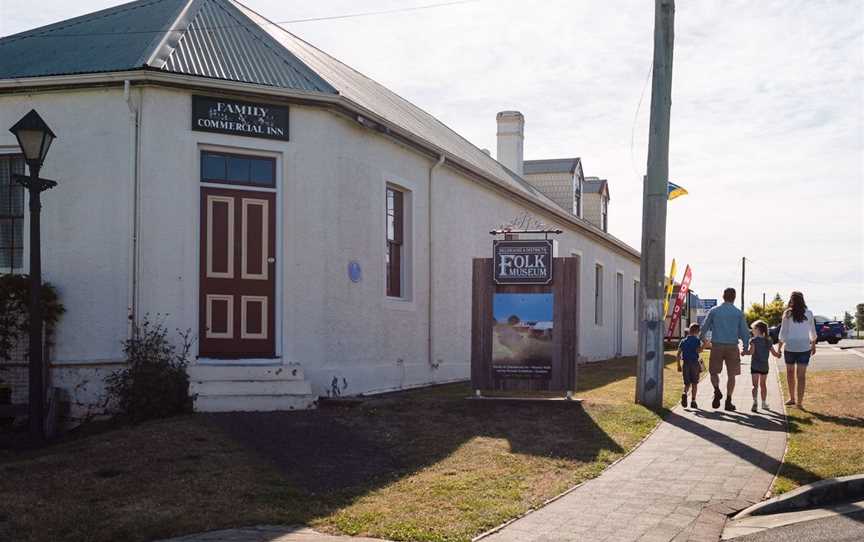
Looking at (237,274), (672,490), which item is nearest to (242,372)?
(237,274)

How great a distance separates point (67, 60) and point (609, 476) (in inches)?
365

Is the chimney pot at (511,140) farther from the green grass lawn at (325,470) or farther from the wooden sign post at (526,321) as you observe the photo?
the green grass lawn at (325,470)

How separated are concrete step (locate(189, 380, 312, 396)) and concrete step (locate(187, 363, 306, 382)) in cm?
14

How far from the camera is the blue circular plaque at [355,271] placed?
13.4 meters

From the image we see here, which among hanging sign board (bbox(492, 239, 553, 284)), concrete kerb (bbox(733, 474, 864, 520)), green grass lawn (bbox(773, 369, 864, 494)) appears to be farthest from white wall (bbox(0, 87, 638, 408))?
concrete kerb (bbox(733, 474, 864, 520))

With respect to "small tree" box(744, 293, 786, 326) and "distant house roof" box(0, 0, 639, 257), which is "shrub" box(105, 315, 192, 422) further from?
"small tree" box(744, 293, 786, 326)

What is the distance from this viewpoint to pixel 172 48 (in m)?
12.7

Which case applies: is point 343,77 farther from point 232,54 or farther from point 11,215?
Answer: point 11,215

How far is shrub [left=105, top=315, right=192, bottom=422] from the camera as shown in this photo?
436 inches

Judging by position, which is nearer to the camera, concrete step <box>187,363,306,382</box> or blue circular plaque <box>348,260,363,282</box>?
concrete step <box>187,363,306,382</box>

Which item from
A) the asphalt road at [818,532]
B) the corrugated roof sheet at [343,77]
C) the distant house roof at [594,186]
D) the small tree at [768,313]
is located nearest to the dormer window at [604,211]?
the distant house roof at [594,186]

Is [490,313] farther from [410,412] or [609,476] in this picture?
[609,476]

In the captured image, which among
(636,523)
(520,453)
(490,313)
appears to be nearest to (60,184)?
(490,313)

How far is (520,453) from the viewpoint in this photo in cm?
945
